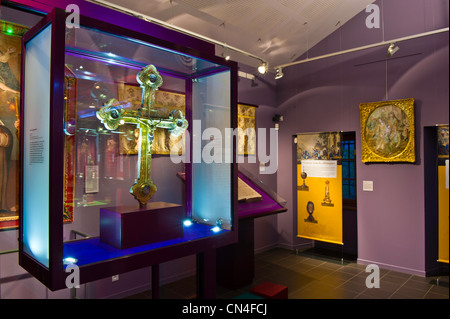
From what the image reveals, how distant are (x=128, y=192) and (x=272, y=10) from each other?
361 cm

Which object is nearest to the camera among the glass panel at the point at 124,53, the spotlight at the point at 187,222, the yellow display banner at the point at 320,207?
the glass panel at the point at 124,53

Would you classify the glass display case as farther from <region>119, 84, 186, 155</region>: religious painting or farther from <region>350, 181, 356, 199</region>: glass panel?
<region>350, 181, 356, 199</region>: glass panel

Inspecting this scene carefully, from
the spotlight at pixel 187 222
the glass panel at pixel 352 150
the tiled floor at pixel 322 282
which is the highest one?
the glass panel at pixel 352 150

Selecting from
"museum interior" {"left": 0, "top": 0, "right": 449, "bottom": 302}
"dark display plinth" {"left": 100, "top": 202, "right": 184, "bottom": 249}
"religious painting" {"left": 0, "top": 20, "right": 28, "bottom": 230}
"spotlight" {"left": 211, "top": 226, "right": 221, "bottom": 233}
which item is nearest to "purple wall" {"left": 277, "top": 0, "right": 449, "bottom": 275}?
"museum interior" {"left": 0, "top": 0, "right": 449, "bottom": 302}

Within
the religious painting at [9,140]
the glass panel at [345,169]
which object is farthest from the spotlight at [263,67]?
the religious painting at [9,140]

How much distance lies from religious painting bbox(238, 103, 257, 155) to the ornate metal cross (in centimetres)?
366

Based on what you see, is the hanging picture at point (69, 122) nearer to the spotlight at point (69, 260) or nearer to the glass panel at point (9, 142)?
the spotlight at point (69, 260)

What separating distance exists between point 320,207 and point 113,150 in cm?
443

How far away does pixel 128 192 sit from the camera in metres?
1.86

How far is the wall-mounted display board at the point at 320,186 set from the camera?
17.9 ft

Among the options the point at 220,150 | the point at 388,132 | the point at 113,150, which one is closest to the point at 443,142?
the point at 220,150

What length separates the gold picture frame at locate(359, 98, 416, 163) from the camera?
4.73 meters

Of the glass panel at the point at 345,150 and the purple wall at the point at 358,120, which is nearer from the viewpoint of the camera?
the purple wall at the point at 358,120

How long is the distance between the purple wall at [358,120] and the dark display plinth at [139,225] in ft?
12.0
